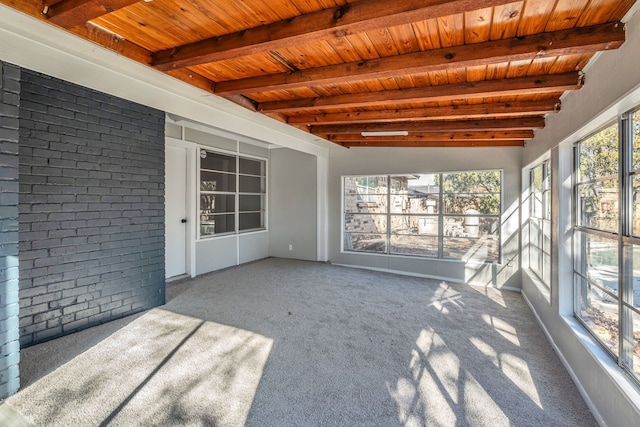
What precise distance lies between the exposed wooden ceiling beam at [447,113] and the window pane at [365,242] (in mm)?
2975

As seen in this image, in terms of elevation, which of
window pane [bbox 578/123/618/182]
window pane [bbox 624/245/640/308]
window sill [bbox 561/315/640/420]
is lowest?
window sill [bbox 561/315/640/420]

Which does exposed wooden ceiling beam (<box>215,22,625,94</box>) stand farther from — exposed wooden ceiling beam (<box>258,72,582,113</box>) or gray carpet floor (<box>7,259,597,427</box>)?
gray carpet floor (<box>7,259,597,427</box>)

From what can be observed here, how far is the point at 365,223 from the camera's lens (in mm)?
6465

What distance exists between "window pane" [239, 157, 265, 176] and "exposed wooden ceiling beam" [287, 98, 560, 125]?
2601 mm

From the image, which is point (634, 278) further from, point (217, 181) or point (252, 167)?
point (252, 167)

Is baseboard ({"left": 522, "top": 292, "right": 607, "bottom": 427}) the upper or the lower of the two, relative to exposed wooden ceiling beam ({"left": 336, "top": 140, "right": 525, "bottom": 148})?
lower

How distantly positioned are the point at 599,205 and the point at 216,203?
18.0 feet

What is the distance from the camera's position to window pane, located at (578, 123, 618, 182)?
2113mm

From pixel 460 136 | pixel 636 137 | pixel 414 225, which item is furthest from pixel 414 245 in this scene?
pixel 636 137

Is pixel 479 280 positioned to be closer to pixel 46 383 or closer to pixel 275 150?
pixel 275 150

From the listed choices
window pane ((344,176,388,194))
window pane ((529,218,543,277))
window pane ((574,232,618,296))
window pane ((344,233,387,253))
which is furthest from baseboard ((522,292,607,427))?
window pane ((344,176,388,194))

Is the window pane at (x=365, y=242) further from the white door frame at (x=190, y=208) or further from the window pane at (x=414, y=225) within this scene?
the white door frame at (x=190, y=208)

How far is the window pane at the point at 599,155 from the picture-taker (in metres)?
2.11

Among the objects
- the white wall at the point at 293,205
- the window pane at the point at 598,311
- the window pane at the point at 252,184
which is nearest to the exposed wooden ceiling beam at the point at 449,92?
the window pane at the point at 598,311
